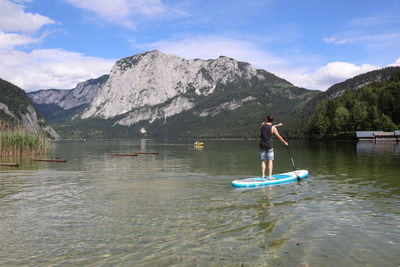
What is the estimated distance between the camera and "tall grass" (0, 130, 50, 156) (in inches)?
2221

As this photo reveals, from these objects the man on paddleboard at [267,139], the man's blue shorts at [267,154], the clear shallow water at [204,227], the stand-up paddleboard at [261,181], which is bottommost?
the clear shallow water at [204,227]

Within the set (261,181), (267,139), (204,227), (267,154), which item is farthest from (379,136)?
(204,227)

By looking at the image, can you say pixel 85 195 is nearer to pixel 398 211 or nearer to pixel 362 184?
pixel 398 211

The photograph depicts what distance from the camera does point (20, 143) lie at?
58.8 meters

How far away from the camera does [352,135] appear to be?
14788cm

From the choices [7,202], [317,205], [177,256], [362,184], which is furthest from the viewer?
[362,184]

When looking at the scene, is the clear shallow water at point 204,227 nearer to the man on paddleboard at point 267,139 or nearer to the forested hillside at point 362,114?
the man on paddleboard at point 267,139

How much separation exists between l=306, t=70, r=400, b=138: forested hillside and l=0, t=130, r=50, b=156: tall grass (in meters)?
129

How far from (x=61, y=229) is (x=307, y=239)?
860 cm

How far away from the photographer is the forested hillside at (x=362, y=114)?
149125mm

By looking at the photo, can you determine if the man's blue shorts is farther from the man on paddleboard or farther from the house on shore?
the house on shore

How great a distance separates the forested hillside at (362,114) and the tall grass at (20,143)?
424 ft

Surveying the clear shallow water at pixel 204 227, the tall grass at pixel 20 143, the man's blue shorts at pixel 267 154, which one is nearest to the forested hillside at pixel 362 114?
the tall grass at pixel 20 143

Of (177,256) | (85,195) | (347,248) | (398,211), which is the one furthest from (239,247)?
(85,195)
